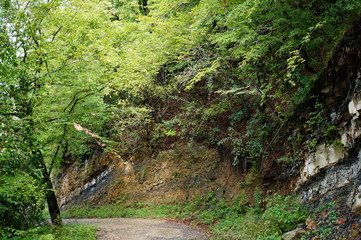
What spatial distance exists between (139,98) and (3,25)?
9527 mm

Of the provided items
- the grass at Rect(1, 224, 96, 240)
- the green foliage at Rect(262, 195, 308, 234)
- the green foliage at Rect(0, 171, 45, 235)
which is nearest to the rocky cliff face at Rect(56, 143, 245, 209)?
the grass at Rect(1, 224, 96, 240)

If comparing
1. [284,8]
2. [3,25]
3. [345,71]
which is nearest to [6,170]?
[3,25]

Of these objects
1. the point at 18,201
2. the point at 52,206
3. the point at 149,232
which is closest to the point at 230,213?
the point at 149,232

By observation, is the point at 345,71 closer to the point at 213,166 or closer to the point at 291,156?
the point at 291,156

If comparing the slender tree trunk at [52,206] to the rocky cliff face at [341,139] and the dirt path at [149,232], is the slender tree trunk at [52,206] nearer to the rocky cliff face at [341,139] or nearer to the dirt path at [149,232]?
the dirt path at [149,232]

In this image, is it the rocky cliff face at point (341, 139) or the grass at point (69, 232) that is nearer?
the rocky cliff face at point (341, 139)

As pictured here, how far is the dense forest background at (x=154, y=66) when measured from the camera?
6.29 metres

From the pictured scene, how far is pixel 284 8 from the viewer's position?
606cm

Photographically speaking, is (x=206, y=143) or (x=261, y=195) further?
(x=206, y=143)

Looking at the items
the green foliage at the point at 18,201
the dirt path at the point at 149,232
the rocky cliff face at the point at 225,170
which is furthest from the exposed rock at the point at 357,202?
the green foliage at the point at 18,201

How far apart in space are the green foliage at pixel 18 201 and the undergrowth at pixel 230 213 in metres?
5.27

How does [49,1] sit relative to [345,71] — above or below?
above

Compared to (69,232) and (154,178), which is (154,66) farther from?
(154,178)

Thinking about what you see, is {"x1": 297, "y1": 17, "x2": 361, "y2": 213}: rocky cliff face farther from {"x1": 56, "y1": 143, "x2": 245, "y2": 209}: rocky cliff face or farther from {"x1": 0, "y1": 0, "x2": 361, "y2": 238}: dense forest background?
{"x1": 56, "y1": 143, "x2": 245, "y2": 209}: rocky cliff face
